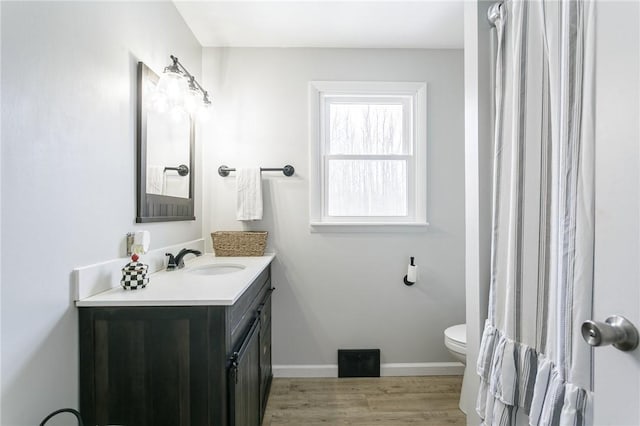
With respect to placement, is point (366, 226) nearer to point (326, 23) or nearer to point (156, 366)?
point (326, 23)

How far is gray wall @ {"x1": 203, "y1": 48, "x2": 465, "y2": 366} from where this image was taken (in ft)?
7.69

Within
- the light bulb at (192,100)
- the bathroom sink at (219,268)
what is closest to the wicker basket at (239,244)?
the bathroom sink at (219,268)

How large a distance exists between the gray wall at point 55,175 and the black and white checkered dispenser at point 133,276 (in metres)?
0.11

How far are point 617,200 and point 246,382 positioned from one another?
139 cm

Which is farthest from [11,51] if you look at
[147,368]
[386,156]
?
[386,156]

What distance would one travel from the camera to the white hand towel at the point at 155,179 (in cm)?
159

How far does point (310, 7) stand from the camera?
1.91 m

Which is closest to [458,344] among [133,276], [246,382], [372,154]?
[246,382]

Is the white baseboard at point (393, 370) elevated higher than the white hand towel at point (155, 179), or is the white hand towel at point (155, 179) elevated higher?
the white hand towel at point (155, 179)

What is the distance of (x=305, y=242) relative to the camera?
2348 mm

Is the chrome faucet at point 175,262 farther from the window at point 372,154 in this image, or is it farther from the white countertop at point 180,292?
the window at point 372,154

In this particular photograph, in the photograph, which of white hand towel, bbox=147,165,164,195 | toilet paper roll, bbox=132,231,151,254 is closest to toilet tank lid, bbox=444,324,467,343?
toilet paper roll, bbox=132,231,151,254

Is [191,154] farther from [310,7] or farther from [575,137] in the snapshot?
[575,137]

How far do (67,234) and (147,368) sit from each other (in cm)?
55
